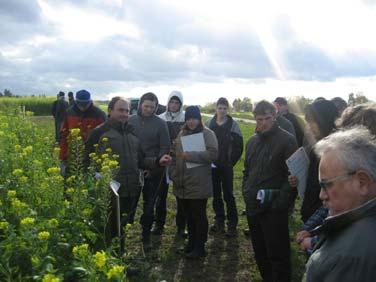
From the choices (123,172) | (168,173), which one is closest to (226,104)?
(168,173)

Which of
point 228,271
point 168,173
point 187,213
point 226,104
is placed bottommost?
point 228,271

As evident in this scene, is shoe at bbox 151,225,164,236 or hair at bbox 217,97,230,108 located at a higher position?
hair at bbox 217,97,230,108

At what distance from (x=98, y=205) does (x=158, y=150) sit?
2.24m

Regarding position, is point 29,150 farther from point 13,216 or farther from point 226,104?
point 226,104

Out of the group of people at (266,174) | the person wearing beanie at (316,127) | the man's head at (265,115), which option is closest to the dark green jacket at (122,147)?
the group of people at (266,174)

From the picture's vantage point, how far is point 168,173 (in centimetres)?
601

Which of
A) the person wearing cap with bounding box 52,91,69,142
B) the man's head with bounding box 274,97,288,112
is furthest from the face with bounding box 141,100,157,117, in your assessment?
the person wearing cap with bounding box 52,91,69,142

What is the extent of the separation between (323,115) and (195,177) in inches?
87.2

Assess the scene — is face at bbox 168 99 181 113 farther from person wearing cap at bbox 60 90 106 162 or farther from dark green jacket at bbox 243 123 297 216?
dark green jacket at bbox 243 123 297 216

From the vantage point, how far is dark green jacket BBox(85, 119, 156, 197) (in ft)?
15.7

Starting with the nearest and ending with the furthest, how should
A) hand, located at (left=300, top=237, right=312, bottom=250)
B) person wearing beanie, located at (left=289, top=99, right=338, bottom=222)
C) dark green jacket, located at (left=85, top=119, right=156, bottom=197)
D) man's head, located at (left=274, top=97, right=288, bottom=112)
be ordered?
1. hand, located at (left=300, top=237, right=312, bottom=250)
2. person wearing beanie, located at (left=289, top=99, right=338, bottom=222)
3. dark green jacket, located at (left=85, top=119, right=156, bottom=197)
4. man's head, located at (left=274, top=97, right=288, bottom=112)

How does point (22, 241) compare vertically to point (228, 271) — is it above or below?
above

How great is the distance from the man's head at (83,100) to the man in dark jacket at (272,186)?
2.64m

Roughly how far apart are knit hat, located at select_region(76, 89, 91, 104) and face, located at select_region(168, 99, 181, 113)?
1.19 meters
